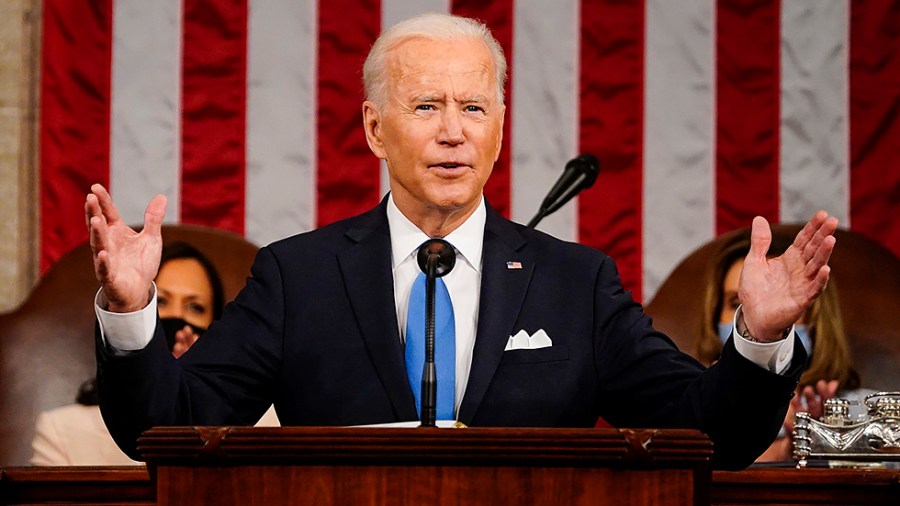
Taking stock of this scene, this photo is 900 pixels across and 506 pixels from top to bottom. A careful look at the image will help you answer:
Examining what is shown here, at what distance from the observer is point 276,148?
16.5 feet

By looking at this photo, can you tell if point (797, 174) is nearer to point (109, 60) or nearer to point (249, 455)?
point (109, 60)

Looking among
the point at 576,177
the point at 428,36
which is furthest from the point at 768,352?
the point at 576,177

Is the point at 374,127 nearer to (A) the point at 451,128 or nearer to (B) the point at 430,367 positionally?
(A) the point at 451,128

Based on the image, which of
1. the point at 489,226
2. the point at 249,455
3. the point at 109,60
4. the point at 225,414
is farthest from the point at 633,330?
the point at 109,60

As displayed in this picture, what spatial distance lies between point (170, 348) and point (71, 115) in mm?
1035

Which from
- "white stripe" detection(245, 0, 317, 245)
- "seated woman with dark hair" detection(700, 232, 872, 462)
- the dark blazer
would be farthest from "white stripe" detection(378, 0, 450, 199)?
the dark blazer

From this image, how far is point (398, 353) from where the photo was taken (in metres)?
2.55

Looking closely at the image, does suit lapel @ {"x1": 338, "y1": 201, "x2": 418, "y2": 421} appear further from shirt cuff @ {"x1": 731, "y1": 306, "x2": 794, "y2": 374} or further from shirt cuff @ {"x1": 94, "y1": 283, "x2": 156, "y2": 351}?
shirt cuff @ {"x1": 731, "y1": 306, "x2": 794, "y2": 374}

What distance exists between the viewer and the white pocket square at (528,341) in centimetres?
257

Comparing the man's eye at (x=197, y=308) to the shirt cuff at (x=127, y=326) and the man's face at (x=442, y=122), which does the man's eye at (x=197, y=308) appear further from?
the shirt cuff at (x=127, y=326)

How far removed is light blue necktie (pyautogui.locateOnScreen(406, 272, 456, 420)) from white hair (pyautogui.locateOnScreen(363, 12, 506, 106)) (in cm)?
42

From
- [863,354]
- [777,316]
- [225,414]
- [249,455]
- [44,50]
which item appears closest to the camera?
[249,455]

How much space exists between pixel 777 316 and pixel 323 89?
3.11m

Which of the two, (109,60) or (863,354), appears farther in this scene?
(109,60)
